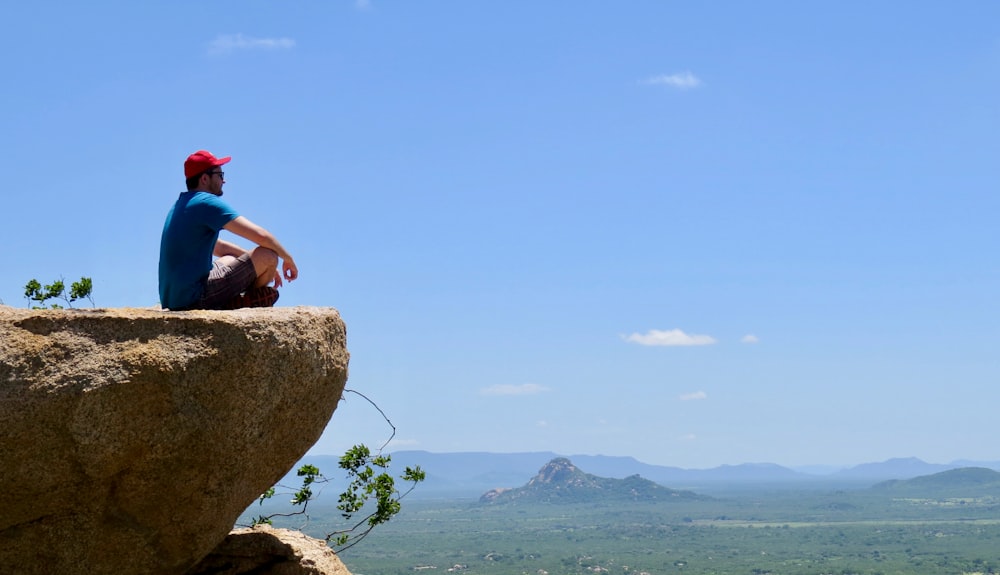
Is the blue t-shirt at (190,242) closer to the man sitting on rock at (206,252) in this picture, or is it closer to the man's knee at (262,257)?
the man sitting on rock at (206,252)

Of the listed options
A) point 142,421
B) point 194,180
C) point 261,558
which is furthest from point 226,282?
point 261,558

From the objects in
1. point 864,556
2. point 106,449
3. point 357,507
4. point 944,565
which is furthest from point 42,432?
point 864,556

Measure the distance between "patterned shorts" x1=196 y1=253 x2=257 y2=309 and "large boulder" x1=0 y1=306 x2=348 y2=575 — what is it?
33.8 inches

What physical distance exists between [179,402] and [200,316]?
1.89 ft

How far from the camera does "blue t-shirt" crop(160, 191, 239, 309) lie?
816cm

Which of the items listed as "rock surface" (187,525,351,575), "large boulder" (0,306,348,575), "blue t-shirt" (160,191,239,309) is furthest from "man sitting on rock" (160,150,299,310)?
"rock surface" (187,525,351,575)

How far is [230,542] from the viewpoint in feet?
30.0

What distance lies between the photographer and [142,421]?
709cm

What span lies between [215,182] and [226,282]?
0.78m

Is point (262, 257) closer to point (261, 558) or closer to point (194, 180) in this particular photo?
point (194, 180)

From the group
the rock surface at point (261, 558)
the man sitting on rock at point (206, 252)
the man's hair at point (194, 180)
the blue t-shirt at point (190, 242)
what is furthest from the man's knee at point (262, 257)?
the rock surface at point (261, 558)

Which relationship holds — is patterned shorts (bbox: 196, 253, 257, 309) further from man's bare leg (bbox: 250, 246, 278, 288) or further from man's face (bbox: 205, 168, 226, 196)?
man's face (bbox: 205, 168, 226, 196)

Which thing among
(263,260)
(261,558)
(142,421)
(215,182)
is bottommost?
(261,558)

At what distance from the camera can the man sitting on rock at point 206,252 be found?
26.9 ft
